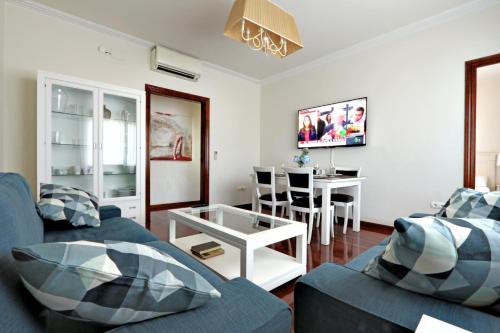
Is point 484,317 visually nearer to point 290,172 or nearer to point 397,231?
point 397,231

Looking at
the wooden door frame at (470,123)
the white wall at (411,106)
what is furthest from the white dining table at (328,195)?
the wooden door frame at (470,123)

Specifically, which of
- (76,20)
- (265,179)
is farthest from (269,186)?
(76,20)

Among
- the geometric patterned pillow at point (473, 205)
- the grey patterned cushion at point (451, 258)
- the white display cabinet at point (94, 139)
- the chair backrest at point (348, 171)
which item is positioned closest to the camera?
the grey patterned cushion at point (451, 258)

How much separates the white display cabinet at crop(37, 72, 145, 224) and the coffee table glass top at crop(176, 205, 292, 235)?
1210mm

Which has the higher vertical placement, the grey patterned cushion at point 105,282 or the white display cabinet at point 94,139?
the white display cabinet at point 94,139

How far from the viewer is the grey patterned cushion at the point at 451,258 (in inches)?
23.7

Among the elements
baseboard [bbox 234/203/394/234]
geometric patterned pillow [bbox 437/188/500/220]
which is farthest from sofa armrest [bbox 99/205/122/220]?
baseboard [bbox 234/203/394/234]

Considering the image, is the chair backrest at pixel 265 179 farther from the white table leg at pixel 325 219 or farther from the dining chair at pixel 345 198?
the dining chair at pixel 345 198

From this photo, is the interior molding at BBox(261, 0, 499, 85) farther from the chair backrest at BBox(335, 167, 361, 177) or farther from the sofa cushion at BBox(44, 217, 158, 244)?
the sofa cushion at BBox(44, 217, 158, 244)

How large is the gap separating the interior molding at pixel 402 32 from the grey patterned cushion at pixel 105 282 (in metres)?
3.70

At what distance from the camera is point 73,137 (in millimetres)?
2754

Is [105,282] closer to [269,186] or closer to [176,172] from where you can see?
[269,186]

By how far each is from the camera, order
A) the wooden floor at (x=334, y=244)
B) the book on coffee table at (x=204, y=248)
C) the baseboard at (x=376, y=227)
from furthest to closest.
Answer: the baseboard at (x=376, y=227) < the wooden floor at (x=334, y=244) < the book on coffee table at (x=204, y=248)

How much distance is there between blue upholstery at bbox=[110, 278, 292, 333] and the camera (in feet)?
1.86
